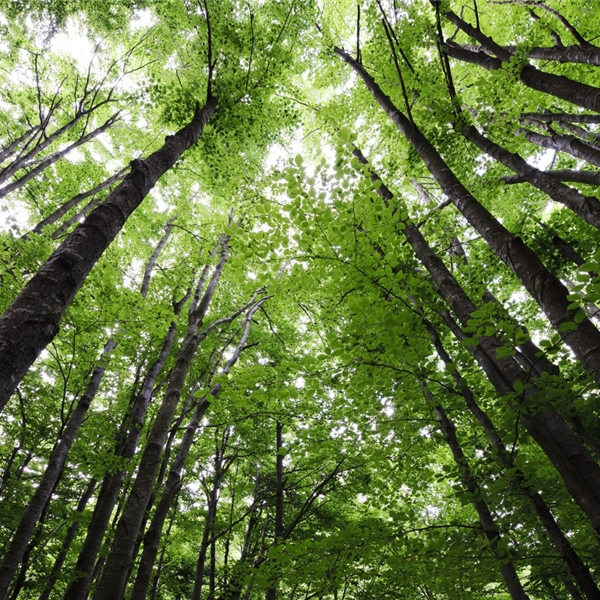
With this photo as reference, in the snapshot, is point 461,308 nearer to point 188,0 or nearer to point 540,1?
point 540,1

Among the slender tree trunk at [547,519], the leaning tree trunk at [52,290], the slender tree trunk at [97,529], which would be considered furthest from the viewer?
the slender tree trunk at [97,529]

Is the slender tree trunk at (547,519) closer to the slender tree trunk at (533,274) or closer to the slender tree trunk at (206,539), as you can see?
the slender tree trunk at (533,274)

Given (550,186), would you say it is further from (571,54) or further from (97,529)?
(97,529)

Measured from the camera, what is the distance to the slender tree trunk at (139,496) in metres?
3.74

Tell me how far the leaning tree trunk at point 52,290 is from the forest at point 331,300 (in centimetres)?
1

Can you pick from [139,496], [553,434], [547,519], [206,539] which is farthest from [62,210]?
[547,519]

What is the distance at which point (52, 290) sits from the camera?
6.95 ft

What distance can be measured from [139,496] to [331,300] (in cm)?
370

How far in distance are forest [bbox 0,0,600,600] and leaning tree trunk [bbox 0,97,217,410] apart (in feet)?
0.05

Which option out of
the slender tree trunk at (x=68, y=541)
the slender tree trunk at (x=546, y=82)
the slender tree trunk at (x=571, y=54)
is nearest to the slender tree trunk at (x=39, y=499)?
the slender tree trunk at (x=68, y=541)

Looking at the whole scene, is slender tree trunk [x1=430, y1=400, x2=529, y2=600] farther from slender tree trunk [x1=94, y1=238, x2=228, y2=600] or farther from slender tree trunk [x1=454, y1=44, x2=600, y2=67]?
slender tree trunk [x1=454, y1=44, x2=600, y2=67]

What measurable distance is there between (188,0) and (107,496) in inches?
382

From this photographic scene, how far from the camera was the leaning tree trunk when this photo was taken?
179 centimetres

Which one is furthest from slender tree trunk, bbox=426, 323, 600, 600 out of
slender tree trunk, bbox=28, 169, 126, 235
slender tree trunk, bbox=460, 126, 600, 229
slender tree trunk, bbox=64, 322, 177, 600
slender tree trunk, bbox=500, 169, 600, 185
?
slender tree trunk, bbox=28, 169, 126, 235
